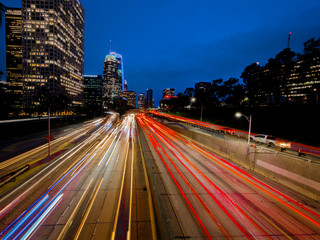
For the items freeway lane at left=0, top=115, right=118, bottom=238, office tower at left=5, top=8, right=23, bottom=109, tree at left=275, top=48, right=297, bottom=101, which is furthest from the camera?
office tower at left=5, top=8, right=23, bottom=109

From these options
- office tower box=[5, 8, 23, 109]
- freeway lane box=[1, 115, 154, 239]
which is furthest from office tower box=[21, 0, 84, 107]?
freeway lane box=[1, 115, 154, 239]

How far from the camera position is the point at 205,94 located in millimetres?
70062

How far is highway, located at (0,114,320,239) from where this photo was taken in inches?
300

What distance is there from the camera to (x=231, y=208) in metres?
9.54

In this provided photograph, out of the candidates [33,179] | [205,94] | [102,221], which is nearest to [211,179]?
[102,221]

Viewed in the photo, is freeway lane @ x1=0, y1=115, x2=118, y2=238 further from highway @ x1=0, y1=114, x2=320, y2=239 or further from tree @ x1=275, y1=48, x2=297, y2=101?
tree @ x1=275, y1=48, x2=297, y2=101

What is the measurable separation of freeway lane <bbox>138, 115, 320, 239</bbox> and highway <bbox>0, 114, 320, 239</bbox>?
0.05 meters

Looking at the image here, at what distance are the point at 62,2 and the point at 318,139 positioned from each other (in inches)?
7033

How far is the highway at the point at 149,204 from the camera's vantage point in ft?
25.0

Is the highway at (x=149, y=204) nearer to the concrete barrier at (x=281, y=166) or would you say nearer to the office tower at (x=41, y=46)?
the concrete barrier at (x=281, y=166)

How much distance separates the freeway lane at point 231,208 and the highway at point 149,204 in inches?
2.0

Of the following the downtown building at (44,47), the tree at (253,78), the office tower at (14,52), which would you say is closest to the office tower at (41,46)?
the downtown building at (44,47)

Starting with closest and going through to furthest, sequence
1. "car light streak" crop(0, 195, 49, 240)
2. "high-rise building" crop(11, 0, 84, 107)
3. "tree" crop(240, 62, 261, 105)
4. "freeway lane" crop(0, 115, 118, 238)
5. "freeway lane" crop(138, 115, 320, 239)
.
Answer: "car light streak" crop(0, 195, 49, 240) → "freeway lane" crop(138, 115, 320, 239) → "freeway lane" crop(0, 115, 118, 238) → "tree" crop(240, 62, 261, 105) → "high-rise building" crop(11, 0, 84, 107)

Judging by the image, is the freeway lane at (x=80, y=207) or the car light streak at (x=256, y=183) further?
the car light streak at (x=256, y=183)
